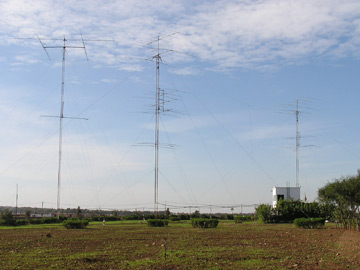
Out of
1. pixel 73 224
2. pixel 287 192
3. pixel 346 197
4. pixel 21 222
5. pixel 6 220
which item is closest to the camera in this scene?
pixel 346 197

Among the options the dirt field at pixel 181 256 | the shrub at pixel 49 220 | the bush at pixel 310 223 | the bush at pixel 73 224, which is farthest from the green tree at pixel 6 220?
the bush at pixel 310 223

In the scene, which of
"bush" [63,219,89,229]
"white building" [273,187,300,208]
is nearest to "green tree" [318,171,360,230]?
"bush" [63,219,89,229]

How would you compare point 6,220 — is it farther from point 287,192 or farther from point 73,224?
point 287,192

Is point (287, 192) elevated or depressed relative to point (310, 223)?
elevated

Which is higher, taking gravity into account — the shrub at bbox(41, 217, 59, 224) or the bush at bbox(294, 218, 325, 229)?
the bush at bbox(294, 218, 325, 229)

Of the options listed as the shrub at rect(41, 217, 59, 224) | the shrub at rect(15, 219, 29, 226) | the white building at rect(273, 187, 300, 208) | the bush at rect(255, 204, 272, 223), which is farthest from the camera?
the white building at rect(273, 187, 300, 208)

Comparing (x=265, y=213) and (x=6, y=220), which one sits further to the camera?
(x=265, y=213)

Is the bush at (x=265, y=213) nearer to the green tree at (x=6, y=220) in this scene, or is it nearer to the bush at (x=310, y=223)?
the bush at (x=310, y=223)

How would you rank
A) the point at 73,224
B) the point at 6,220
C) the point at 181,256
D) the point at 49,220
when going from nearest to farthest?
the point at 181,256
the point at 73,224
the point at 6,220
the point at 49,220

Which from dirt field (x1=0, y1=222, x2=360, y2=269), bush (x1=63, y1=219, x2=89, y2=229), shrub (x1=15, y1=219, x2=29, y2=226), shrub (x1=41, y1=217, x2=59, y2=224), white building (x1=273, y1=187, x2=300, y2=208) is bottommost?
shrub (x1=15, y1=219, x2=29, y2=226)

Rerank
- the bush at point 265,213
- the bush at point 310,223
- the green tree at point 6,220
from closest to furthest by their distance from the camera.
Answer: the bush at point 310,223 → the green tree at point 6,220 → the bush at point 265,213

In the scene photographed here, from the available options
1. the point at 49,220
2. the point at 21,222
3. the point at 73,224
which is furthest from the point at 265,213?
the point at 21,222

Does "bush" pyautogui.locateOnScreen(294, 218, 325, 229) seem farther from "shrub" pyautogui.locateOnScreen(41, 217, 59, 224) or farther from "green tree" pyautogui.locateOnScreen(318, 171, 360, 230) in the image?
"shrub" pyautogui.locateOnScreen(41, 217, 59, 224)

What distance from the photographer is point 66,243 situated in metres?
22.2
